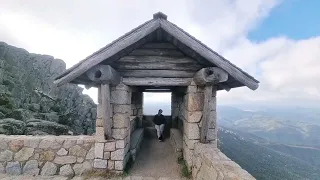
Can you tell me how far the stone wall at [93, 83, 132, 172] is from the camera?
592 cm

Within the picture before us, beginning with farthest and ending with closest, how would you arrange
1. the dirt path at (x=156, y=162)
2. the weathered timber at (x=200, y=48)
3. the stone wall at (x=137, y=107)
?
1. the stone wall at (x=137, y=107)
2. the dirt path at (x=156, y=162)
3. the weathered timber at (x=200, y=48)

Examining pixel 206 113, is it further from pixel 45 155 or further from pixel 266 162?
pixel 266 162

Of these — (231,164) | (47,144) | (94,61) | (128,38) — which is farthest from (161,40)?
(47,144)

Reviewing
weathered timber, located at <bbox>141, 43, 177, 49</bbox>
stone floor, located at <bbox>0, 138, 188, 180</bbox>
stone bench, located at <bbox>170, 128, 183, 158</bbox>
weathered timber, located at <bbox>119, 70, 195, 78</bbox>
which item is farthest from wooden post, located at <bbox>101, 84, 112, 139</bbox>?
stone bench, located at <bbox>170, 128, 183, 158</bbox>

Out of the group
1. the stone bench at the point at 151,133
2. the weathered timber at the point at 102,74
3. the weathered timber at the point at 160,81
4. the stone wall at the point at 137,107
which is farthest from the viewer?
the stone wall at the point at 137,107

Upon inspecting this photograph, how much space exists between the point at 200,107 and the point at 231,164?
7.08 ft

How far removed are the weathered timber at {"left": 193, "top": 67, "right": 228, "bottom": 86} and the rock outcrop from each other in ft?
64.1

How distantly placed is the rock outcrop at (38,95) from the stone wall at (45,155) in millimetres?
16011

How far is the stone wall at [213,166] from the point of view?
138 inches

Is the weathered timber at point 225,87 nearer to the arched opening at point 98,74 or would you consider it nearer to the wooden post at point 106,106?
the wooden post at point 106,106

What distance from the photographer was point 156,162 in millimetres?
7020

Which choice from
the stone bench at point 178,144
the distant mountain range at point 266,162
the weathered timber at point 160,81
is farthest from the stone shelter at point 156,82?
the distant mountain range at point 266,162

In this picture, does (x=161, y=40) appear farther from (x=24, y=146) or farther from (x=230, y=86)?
(x=24, y=146)

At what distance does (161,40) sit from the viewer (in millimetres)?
5992
